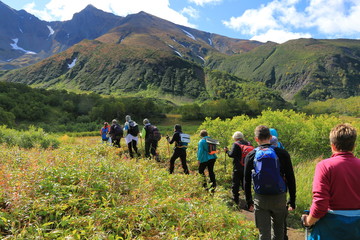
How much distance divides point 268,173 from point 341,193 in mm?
1132

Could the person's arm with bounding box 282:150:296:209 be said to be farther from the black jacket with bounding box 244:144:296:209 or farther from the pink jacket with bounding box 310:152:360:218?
the pink jacket with bounding box 310:152:360:218

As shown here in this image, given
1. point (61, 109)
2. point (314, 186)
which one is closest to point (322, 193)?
point (314, 186)

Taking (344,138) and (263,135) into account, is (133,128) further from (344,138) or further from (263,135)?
(344,138)

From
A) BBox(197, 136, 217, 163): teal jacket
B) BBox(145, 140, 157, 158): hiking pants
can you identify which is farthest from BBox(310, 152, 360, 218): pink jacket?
BBox(145, 140, 157, 158): hiking pants

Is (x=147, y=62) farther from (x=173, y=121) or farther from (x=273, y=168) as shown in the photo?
(x=273, y=168)

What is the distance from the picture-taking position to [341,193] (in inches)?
98.2

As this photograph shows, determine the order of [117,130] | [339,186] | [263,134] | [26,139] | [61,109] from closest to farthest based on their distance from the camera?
[339,186]
[263,134]
[117,130]
[26,139]
[61,109]

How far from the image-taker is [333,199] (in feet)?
8.30

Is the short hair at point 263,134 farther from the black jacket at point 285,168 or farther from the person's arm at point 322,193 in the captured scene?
the person's arm at point 322,193

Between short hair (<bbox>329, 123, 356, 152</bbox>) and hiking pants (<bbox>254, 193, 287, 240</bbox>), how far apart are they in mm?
1384

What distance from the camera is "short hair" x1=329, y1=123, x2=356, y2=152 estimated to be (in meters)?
2.52

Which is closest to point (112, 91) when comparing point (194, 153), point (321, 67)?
point (194, 153)

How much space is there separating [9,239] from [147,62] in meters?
157

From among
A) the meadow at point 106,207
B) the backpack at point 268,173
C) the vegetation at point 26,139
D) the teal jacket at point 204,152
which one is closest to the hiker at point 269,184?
the backpack at point 268,173
